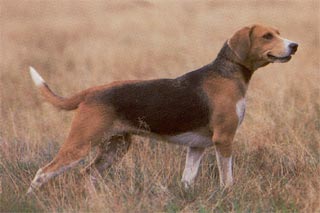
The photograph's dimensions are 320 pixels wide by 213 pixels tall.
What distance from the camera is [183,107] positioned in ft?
28.7

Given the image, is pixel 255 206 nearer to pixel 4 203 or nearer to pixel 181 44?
pixel 4 203

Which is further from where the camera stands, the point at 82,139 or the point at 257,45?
the point at 257,45

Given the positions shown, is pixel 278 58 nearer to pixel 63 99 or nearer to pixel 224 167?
pixel 224 167

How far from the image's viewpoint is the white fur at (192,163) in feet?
29.4

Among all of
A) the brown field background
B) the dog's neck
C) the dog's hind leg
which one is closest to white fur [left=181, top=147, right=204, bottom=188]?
the brown field background

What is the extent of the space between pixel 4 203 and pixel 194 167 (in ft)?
6.87

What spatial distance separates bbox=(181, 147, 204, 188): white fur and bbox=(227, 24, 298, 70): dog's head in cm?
103

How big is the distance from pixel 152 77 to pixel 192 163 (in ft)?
22.3

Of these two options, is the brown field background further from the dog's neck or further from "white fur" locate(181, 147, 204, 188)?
the dog's neck

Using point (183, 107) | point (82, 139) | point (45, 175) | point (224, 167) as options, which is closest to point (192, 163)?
point (224, 167)

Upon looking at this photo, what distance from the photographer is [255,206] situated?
804cm

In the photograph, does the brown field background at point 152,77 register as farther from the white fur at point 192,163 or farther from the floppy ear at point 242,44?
the floppy ear at point 242,44

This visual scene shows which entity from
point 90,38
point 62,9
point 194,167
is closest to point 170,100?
point 194,167

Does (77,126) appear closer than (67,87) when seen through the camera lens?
Yes
